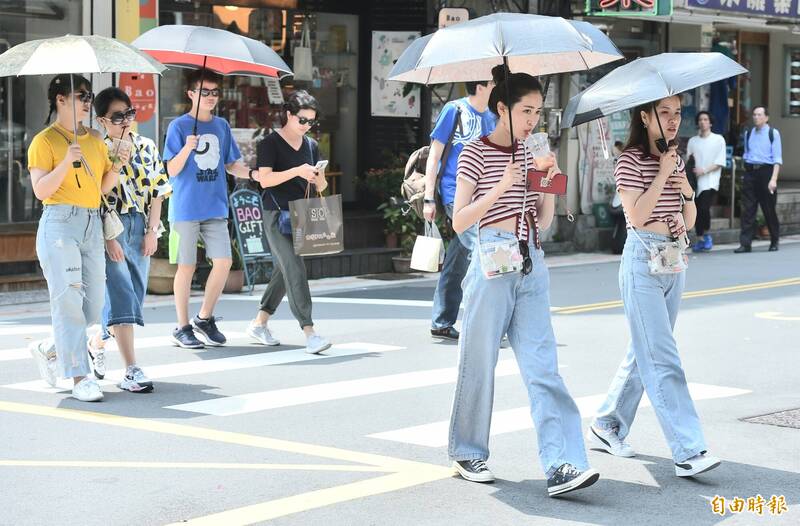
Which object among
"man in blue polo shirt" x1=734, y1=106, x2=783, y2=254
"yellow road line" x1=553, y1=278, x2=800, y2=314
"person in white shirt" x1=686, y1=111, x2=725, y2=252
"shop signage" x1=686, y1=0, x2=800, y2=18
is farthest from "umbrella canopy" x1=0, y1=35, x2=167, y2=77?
"person in white shirt" x1=686, y1=111, x2=725, y2=252

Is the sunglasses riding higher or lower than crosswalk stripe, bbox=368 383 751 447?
higher

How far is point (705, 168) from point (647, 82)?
1361 cm

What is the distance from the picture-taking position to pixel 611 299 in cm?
1383

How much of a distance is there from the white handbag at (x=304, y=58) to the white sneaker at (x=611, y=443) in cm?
1056

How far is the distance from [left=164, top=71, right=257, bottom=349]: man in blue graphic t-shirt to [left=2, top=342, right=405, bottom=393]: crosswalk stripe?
620 millimetres

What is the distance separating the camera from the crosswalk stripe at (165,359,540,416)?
327 inches

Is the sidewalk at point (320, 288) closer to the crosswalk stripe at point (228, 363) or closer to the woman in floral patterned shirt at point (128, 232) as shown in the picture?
the crosswalk stripe at point (228, 363)

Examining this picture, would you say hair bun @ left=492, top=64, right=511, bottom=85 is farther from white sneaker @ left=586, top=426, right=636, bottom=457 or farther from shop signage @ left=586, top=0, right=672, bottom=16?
shop signage @ left=586, top=0, right=672, bottom=16

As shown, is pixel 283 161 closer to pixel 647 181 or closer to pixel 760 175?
pixel 647 181

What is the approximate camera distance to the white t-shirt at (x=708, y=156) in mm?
19828

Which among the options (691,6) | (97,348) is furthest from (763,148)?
(97,348)

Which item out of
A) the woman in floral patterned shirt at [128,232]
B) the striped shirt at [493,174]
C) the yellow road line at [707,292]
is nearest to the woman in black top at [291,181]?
the woman in floral patterned shirt at [128,232]

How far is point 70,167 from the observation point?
26.4 feet

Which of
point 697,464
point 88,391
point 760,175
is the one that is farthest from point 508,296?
point 760,175
